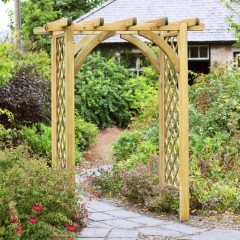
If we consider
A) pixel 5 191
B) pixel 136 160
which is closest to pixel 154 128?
pixel 136 160

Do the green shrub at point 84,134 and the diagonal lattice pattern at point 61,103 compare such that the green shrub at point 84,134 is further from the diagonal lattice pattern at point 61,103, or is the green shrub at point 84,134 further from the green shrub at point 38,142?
the diagonal lattice pattern at point 61,103

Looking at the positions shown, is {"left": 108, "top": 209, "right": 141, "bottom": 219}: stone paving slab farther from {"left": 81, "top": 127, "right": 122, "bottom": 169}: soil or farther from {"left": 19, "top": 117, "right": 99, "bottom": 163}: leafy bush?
{"left": 81, "top": 127, "right": 122, "bottom": 169}: soil

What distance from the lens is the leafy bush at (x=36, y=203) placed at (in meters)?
6.59

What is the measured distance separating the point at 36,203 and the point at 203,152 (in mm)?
4258

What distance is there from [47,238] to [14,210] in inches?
23.0

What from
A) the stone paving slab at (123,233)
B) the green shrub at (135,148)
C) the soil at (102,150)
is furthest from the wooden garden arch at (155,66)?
the soil at (102,150)

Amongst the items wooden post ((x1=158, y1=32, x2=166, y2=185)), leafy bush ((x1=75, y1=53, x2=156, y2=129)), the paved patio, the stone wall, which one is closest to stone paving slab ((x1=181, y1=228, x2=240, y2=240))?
the paved patio

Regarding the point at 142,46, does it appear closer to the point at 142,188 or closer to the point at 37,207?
the point at 142,188

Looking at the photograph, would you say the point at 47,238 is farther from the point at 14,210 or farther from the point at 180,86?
the point at 180,86

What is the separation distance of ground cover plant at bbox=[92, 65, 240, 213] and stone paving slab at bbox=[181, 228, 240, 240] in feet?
3.85

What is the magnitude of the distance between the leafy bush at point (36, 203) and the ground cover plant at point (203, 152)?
1.66 m

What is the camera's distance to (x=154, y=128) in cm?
1236

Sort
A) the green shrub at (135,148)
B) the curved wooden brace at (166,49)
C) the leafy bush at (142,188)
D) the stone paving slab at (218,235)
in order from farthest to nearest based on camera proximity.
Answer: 1. the green shrub at (135,148)
2. the leafy bush at (142,188)
3. the curved wooden brace at (166,49)
4. the stone paving slab at (218,235)

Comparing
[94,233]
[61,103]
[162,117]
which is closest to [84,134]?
[162,117]
